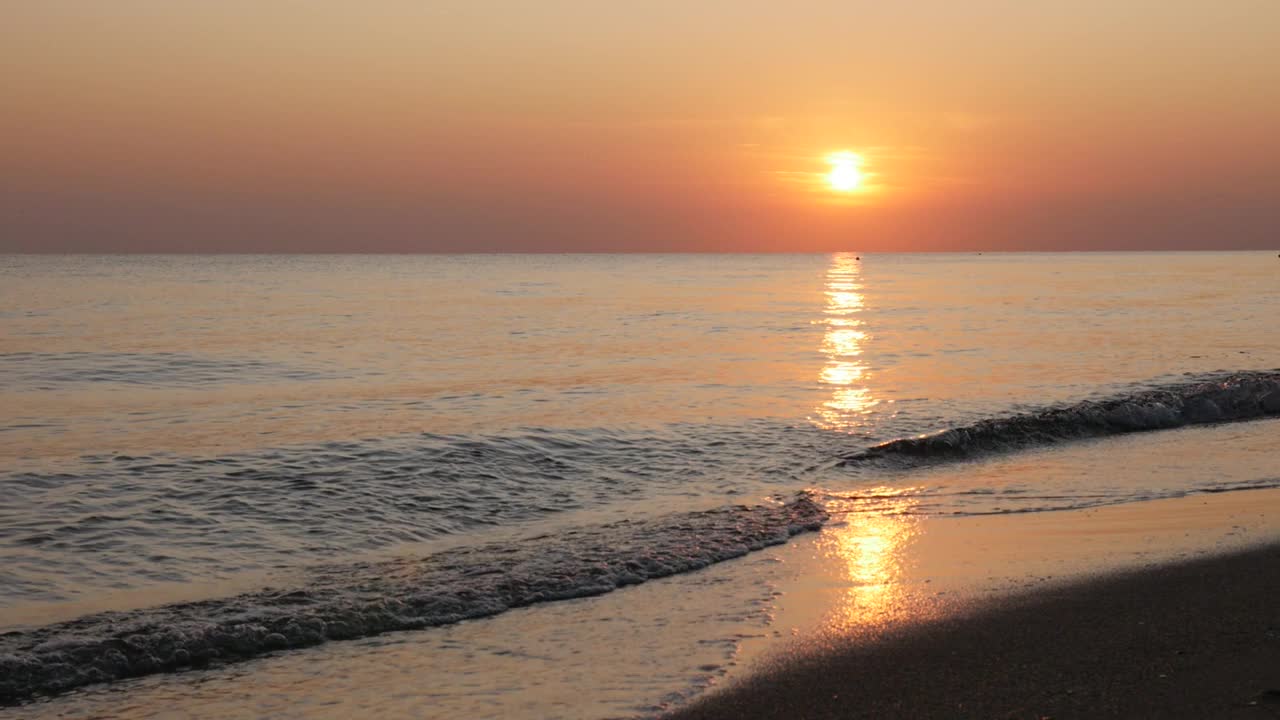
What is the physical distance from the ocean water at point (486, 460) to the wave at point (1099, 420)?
70 millimetres

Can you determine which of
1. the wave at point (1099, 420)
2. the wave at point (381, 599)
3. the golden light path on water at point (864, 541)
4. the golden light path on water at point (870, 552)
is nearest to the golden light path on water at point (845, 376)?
the golden light path on water at point (864, 541)

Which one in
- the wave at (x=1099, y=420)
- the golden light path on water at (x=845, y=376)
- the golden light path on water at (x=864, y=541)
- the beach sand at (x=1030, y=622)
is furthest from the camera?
the golden light path on water at (x=845, y=376)

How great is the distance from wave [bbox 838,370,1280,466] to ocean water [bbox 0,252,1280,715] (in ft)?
0.23

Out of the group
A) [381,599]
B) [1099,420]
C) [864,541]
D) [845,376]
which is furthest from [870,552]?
[845,376]

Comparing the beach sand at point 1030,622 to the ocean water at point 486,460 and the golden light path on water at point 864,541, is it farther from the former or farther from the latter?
the ocean water at point 486,460

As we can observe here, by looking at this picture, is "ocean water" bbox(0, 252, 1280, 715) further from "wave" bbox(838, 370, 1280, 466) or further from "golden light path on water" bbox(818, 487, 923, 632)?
"golden light path on water" bbox(818, 487, 923, 632)

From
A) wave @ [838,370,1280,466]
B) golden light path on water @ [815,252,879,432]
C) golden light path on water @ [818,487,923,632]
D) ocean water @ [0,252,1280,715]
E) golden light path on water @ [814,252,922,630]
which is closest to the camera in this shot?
golden light path on water @ [818,487,923,632]

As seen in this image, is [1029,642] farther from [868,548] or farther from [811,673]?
[868,548]

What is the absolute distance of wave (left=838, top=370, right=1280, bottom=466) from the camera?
1666 cm

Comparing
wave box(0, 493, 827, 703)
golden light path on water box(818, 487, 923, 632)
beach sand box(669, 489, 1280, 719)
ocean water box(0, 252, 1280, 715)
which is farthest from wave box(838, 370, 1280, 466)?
wave box(0, 493, 827, 703)

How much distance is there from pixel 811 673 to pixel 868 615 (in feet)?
4.69

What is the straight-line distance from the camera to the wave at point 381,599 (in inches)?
293

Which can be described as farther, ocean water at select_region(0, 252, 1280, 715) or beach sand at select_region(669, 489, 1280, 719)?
ocean water at select_region(0, 252, 1280, 715)

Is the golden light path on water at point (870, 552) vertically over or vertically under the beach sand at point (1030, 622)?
under
